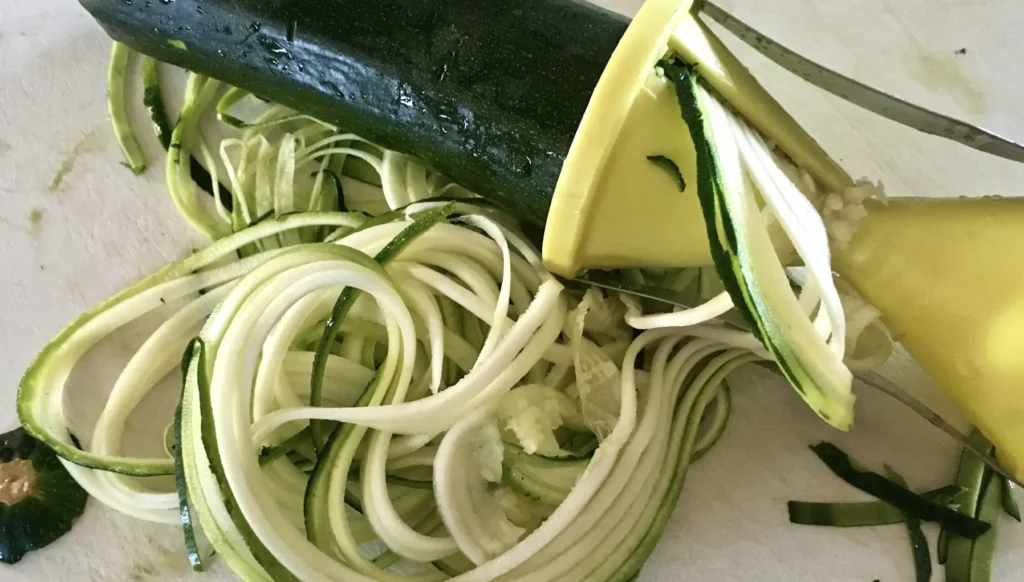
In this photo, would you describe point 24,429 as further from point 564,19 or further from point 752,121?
point 752,121

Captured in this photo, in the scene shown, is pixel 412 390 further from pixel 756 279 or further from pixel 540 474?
pixel 756 279

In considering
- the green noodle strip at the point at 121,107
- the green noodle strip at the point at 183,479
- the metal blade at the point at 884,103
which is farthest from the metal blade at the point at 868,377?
the green noodle strip at the point at 121,107

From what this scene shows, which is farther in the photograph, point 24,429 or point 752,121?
point 24,429

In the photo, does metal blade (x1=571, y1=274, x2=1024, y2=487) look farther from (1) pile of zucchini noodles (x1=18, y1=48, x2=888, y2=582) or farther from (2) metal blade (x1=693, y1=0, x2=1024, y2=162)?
(2) metal blade (x1=693, y1=0, x2=1024, y2=162)

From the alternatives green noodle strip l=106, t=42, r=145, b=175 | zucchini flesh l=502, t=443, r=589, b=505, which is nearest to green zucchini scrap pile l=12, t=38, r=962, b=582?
zucchini flesh l=502, t=443, r=589, b=505

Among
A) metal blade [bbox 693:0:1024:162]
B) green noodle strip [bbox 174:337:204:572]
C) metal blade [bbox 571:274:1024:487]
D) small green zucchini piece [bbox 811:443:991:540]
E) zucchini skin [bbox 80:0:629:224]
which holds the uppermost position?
metal blade [bbox 693:0:1024:162]

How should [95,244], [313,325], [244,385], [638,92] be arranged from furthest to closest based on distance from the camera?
1. [95,244]
2. [313,325]
3. [244,385]
4. [638,92]

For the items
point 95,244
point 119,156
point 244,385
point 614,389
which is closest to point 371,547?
point 244,385

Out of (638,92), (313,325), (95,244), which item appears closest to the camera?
(638,92)
